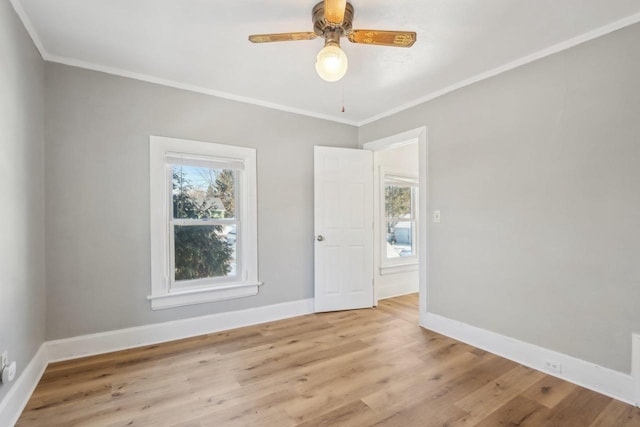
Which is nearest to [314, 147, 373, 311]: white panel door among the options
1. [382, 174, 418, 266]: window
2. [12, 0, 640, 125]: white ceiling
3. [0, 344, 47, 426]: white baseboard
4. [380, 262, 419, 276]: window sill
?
[380, 262, 419, 276]: window sill

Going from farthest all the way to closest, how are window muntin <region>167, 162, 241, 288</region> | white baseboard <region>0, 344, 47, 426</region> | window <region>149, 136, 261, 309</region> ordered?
window muntin <region>167, 162, 241, 288</region> → window <region>149, 136, 261, 309</region> → white baseboard <region>0, 344, 47, 426</region>

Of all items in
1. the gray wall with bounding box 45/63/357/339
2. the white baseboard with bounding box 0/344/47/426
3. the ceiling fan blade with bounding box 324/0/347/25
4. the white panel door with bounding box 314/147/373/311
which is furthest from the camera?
the white panel door with bounding box 314/147/373/311

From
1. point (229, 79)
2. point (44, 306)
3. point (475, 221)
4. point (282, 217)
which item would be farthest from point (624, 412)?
point (44, 306)

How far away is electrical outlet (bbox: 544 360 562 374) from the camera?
2236 mm

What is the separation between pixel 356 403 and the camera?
192cm

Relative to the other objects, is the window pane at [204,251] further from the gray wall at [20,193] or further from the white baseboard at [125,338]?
the gray wall at [20,193]

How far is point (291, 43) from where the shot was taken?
7.41ft

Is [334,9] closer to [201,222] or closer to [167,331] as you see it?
[201,222]

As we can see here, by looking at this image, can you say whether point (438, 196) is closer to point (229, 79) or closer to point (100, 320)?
point (229, 79)

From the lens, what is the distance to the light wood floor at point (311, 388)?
1.79 m

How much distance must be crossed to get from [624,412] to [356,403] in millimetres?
1635

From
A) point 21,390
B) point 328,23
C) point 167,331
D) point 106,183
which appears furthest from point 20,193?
point 328,23

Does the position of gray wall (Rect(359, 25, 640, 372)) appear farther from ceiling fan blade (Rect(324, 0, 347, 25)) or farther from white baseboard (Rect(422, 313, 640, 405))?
ceiling fan blade (Rect(324, 0, 347, 25))

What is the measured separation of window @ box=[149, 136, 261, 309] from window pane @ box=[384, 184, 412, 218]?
2.23 meters
